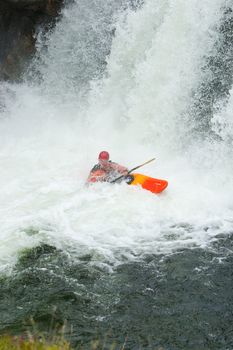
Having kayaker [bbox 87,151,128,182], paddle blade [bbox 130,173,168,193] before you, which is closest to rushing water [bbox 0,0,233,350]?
→ paddle blade [bbox 130,173,168,193]

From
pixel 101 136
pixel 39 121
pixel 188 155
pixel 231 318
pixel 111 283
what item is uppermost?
pixel 39 121

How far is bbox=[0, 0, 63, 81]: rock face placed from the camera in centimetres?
1257

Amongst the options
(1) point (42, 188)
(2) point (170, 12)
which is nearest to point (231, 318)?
(1) point (42, 188)

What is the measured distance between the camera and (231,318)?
19.4ft

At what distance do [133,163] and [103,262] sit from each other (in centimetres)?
389

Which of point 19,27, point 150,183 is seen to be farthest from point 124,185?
point 19,27

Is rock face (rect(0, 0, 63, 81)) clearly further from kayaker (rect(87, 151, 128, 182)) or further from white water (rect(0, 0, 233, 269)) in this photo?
kayaker (rect(87, 151, 128, 182))

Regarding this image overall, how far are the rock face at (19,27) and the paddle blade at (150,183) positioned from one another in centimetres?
551

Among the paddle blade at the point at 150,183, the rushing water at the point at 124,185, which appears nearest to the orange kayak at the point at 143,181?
the paddle blade at the point at 150,183

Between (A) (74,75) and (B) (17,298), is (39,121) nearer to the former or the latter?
(A) (74,75)

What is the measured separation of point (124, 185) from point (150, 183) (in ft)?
1.65

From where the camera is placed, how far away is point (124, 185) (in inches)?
371

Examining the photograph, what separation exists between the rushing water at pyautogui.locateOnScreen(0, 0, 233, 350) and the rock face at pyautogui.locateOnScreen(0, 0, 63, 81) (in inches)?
12.2

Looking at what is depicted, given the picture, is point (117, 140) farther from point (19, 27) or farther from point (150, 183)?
point (19, 27)
